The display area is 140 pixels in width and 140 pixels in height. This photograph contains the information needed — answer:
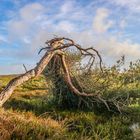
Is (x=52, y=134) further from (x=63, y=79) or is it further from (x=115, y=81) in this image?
(x=115, y=81)

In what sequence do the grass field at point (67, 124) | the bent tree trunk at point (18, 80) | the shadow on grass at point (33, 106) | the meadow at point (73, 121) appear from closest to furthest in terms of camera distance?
the grass field at point (67, 124), the meadow at point (73, 121), the bent tree trunk at point (18, 80), the shadow on grass at point (33, 106)

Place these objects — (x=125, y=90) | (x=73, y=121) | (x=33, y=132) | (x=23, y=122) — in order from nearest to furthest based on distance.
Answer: (x=33, y=132) < (x=23, y=122) < (x=73, y=121) < (x=125, y=90)

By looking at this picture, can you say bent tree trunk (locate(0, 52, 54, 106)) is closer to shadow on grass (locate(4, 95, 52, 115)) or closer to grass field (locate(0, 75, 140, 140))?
grass field (locate(0, 75, 140, 140))

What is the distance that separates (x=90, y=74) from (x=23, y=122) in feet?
22.8

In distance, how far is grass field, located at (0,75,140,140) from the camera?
535 inches

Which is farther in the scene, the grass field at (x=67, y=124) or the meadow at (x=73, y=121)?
the meadow at (x=73, y=121)

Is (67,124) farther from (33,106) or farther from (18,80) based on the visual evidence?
(33,106)

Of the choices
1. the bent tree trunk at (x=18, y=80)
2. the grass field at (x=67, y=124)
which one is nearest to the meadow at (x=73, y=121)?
the grass field at (x=67, y=124)

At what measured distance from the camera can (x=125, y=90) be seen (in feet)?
79.0

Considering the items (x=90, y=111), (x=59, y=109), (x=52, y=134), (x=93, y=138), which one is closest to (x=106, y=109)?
(x=90, y=111)

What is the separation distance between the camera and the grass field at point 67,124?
44.5ft

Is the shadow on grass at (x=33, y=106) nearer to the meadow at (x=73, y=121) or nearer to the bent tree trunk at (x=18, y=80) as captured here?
the meadow at (x=73, y=121)

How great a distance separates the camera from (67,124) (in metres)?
17.0

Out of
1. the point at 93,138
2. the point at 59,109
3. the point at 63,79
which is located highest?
the point at 63,79
